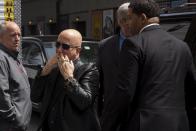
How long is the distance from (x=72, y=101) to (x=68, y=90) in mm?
120

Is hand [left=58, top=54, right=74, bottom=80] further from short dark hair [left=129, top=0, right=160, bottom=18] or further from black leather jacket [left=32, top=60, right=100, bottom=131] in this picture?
short dark hair [left=129, top=0, right=160, bottom=18]

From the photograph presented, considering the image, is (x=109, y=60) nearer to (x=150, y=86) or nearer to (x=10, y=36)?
(x=10, y=36)

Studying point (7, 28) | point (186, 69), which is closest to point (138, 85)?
point (186, 69)

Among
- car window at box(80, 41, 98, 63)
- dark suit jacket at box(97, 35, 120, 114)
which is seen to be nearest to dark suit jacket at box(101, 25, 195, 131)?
dark suit jacket at box(97, 35, 120, 114)

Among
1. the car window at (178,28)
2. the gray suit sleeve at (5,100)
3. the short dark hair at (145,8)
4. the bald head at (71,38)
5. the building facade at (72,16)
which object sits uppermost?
the building facade at (72,16)

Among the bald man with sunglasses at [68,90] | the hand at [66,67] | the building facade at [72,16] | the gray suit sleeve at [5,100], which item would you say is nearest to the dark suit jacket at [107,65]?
the bald man with sunglasses at [68,90]

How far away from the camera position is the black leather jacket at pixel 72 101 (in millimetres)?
3822

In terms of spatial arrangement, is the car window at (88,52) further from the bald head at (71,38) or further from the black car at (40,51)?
the bald head at (71,38)

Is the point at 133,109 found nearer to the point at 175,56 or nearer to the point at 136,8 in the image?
the point at 175,56

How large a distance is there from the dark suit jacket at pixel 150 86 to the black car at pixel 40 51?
14.5ft

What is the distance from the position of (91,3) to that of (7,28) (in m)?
18.3

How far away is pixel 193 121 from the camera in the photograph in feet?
12.9

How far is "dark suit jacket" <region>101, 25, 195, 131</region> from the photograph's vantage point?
129 inches

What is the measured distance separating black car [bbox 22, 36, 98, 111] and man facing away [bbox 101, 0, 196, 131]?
438 centimetres
